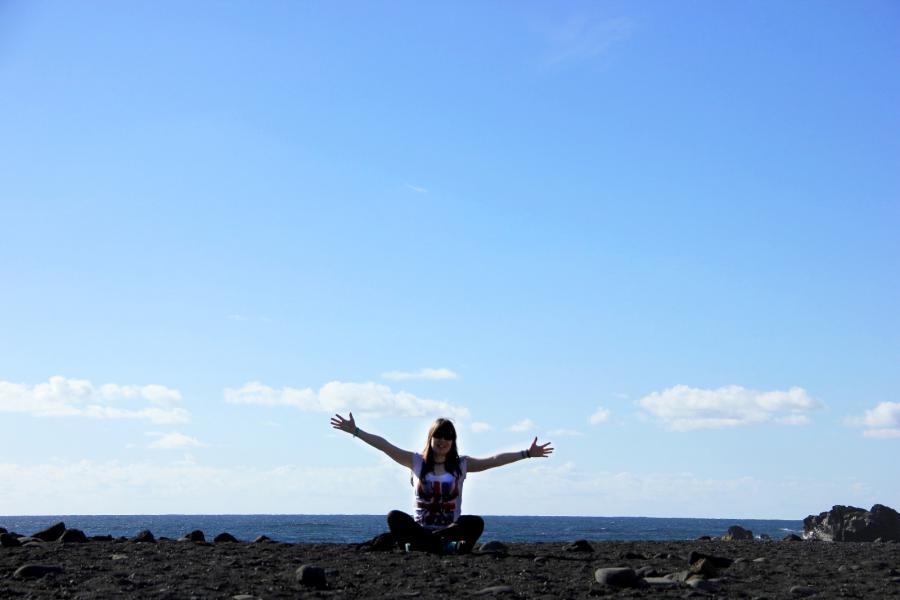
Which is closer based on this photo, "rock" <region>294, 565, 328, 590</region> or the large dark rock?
"rock" <region>294, 565, 328, 590</region>

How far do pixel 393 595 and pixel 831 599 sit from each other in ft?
13.9

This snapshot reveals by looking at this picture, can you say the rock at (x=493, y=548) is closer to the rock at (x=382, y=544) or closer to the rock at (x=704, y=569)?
the rock at (x=382, y=544)

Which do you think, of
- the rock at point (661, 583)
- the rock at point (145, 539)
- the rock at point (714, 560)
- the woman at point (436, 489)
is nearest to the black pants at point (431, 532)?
the woman at point (436, 489)

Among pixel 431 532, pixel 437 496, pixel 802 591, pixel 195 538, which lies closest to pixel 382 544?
pixel 431 532

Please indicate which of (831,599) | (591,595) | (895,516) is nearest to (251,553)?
(591,595)

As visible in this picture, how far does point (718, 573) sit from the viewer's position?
1123 cm

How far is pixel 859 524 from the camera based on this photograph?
31.3 meters

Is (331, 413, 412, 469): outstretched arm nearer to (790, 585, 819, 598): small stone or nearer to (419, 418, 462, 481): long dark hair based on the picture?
(419, 418, 462, 481): long dark hair

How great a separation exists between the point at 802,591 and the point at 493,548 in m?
4.79

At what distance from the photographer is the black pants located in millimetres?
12625

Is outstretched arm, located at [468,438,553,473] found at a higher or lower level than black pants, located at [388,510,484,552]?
higher

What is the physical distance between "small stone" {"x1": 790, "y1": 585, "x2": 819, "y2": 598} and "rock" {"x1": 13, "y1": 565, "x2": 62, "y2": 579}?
24.4 ft

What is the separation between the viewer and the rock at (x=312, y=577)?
32.4 ft

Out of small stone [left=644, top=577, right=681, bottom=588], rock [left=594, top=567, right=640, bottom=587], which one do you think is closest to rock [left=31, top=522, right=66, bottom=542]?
rock [left=594, top=567, right=640, bottom=587]
